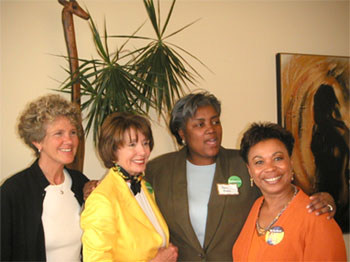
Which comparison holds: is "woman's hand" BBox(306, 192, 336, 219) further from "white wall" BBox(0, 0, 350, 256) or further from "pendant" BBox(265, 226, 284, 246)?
"white wall" BBox(0, 0, 350, 256)

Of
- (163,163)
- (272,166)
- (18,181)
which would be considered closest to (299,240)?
(272,166)

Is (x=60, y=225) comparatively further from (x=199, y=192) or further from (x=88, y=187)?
(x=199, y=192)

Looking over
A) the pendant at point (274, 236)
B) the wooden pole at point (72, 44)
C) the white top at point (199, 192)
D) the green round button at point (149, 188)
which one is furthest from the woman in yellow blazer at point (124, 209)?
the wooden pole at point (72, 44)

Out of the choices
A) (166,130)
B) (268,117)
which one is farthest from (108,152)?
(268,117)

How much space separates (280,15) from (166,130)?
6.79 feet

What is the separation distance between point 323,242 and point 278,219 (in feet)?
0.87

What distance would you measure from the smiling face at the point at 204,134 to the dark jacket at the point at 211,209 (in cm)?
10

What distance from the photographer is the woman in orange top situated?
1479 mm

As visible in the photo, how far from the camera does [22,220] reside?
1736 millimetres

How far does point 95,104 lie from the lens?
8.18ft

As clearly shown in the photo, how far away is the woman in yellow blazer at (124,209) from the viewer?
1479mm

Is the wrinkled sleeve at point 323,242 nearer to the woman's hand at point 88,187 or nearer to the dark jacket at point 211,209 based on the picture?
the dark jacket at point 211,209

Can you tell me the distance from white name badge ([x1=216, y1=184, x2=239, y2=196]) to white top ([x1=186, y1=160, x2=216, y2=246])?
0.33ft

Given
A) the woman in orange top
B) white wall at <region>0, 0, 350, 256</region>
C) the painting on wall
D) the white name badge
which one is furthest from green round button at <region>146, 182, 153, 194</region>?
the painting on wall
